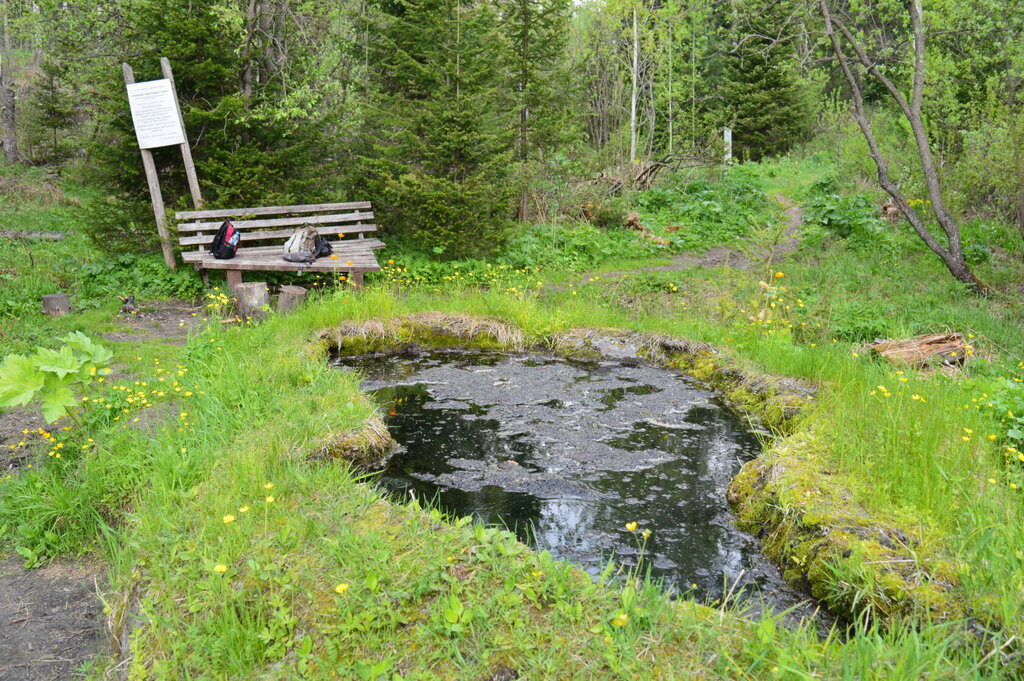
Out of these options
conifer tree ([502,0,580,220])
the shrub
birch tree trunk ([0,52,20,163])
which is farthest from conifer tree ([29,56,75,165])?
the shrub

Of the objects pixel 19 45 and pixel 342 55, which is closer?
pixel 342 55

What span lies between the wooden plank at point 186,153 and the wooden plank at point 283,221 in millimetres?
374

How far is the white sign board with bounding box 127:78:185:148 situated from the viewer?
9.05m

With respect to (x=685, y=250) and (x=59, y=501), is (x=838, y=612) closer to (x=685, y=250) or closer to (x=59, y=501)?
(x=59, y=501)

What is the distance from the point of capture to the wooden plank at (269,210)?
369 inches

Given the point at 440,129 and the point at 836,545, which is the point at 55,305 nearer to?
the point at 440,129

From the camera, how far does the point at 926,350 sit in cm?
613

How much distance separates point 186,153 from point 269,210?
1252mm

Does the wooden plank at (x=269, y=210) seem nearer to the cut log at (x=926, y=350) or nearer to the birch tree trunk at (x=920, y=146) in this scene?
the birch tree trunk at (x=920, y=146)

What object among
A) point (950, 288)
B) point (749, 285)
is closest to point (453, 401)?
point (749, 285)

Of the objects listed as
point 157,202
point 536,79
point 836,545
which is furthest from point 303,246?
point 836,545

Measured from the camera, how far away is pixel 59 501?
4.05m

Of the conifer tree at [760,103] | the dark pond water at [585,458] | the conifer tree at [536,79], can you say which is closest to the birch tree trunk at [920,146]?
the conifer tree at [536,79]

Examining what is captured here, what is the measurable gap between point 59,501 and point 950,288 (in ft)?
31.2
